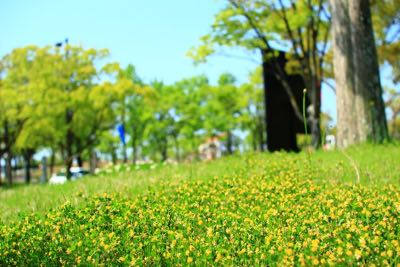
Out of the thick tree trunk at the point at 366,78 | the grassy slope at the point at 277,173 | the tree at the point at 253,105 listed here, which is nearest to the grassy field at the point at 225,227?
the grassy slope at the point at 277,173

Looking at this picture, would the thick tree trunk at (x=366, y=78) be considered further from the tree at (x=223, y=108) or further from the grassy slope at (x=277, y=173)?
the tree at (x=223, y=108)

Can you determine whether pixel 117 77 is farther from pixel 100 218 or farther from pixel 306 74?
pixel 100 218

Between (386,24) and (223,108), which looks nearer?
(386,24)

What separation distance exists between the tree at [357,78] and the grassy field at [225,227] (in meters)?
4.35

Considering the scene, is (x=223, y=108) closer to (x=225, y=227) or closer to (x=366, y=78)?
(x=366, y=78)

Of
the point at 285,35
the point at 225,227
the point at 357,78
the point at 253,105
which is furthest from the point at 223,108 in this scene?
the point at 225,227

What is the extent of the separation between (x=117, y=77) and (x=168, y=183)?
2907 cm

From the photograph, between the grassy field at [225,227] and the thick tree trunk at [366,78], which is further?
the thick tree trunk at [366,78]

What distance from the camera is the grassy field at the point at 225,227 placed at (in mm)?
4008

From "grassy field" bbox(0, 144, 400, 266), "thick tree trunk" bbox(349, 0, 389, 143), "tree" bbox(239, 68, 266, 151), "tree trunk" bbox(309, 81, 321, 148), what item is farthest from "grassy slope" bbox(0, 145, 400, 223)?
"tree" bbox(239, 68, 266, 151)

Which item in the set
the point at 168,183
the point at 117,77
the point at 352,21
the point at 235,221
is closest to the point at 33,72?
the point at 117,77

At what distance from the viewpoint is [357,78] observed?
39.1ft

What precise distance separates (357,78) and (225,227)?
27.1ft

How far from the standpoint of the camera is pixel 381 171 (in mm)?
8016
